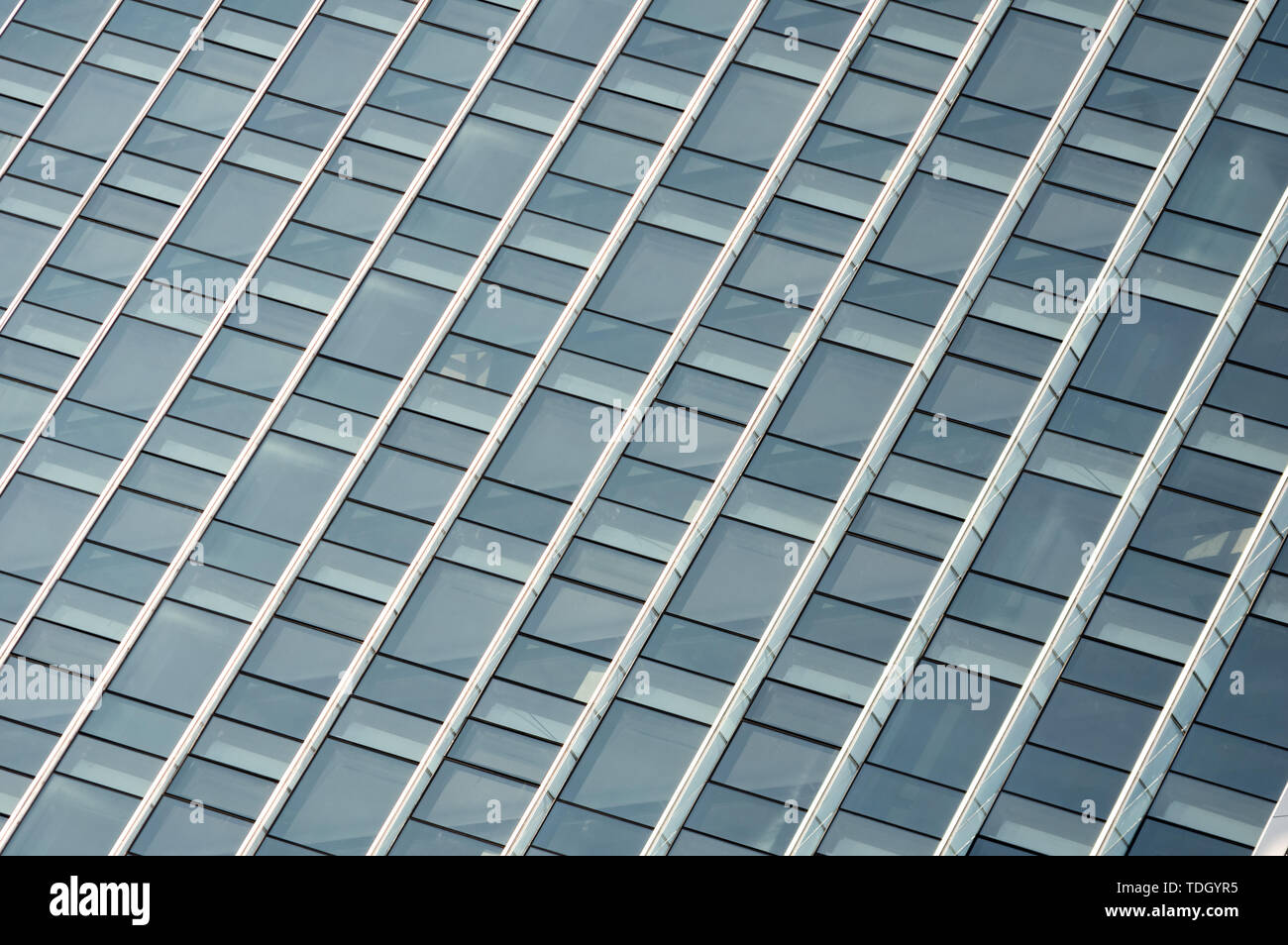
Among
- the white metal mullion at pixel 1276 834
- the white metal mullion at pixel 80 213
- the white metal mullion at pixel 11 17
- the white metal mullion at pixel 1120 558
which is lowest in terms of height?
the white metal mullion at pixel 1276 834

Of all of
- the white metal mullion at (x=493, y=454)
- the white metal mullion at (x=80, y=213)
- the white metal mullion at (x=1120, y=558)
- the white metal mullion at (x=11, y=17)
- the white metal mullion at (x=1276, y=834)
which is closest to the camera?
the white metal mullion at (x=1276, y=834)

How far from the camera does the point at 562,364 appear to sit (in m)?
40.1

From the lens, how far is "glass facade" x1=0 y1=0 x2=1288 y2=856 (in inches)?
1442

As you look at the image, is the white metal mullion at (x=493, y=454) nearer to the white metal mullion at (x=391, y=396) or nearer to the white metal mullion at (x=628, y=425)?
the white metal mullion at (x=628, y=425)

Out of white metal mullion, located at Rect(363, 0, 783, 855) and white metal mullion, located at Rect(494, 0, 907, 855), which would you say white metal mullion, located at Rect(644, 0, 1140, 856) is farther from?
white metal mullion, located at Rect(363, 0, 783, 855)

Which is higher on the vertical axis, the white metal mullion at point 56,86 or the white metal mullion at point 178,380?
the white metal mullion at point 56,86

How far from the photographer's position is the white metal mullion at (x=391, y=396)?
37.3m

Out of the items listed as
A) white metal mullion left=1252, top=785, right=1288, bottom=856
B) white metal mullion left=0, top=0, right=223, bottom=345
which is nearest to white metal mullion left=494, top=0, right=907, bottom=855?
white metal mullion left=0, top=0, right=223, bottom=345

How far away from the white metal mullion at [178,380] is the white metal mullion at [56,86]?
4.52 meters

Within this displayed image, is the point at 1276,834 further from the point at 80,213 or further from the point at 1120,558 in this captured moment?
the point at 80,213

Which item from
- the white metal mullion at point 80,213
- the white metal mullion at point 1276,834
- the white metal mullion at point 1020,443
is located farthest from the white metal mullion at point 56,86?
the white metal mullion at point 1276,834

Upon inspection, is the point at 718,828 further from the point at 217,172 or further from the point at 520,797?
the point at 217,172

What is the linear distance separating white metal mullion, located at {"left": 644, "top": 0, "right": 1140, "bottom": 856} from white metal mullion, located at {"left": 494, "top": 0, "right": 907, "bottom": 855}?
2191 millimetres

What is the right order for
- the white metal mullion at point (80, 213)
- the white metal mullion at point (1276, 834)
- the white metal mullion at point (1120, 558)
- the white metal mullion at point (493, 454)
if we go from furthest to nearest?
the white metal mullion at point (80, 213), the white metal mullion at point (493, 454), the white metal mullion at point (1120, 558), the white metal mullion at point (1276, 834)
